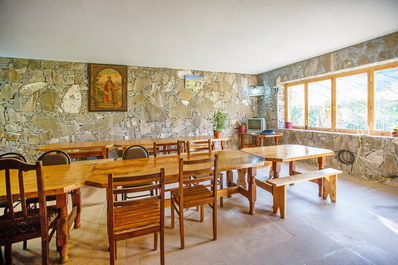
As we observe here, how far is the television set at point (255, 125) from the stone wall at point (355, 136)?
66 cm

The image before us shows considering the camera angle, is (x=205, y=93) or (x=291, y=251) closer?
(x=291, y=251)

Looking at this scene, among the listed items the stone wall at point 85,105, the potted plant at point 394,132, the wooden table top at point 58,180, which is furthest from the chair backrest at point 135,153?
the potted plant at point 394,132

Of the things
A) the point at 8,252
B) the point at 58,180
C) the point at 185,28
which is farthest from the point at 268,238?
the point at 185,28

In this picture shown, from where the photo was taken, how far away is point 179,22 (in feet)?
8.97

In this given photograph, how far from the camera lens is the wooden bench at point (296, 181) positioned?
92.5 inches

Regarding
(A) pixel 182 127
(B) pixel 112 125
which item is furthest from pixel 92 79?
(A) pixel 182 127

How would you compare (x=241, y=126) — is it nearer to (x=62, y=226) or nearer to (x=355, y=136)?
(x=355, y=136)

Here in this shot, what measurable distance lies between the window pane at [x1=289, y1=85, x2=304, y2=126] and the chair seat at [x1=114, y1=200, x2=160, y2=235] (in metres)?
4.83

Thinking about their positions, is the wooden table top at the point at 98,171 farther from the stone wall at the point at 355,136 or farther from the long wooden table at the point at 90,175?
the stone wall at the point at 355,136

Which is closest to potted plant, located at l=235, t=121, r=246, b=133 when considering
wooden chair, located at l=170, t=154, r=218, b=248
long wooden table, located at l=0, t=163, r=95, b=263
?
wooden chair, located at l=170, t=154, r=218, b=248

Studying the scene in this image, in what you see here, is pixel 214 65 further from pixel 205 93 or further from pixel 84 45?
pixel 84 45

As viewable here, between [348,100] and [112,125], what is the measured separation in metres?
5.39

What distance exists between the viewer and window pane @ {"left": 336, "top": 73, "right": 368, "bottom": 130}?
389 centimetres

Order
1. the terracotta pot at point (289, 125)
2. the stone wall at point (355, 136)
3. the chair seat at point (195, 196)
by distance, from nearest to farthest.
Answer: the chair seat at point (195, 196) → the stone wall at point (355, 136) → the terracotta pot at point (289, 125)
